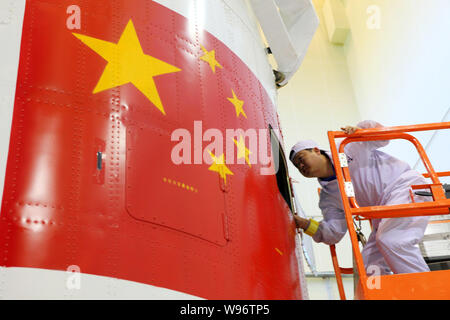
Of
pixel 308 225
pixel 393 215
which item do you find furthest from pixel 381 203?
pixel 308 225

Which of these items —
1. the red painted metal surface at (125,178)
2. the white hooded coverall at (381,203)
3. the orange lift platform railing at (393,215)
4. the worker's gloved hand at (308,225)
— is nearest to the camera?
the red painted metal surface at (125,178)

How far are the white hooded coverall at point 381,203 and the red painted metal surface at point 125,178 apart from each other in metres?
0.98

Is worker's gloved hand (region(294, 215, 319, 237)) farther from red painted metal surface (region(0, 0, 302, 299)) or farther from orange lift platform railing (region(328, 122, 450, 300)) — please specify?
orange lift platform railing (region(328, 122, 450, 300))

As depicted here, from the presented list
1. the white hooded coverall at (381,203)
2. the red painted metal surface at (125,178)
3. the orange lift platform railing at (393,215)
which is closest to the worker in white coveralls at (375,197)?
the white hooded coverall at (381,203)

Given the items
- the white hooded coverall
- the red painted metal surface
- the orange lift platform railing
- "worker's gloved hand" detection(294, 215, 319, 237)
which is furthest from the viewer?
"worker's gloved hand" detection(294, 215, 319, 237)

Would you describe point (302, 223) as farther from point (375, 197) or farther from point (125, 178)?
point (125, 178)

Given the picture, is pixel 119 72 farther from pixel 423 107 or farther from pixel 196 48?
pixel 423 107

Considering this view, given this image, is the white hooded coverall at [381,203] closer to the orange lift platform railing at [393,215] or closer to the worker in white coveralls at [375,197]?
the worker in white coveralls at [375,197]

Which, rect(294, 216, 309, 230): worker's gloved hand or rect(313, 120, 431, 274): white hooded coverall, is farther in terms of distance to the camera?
rect(294, 216, 309, 230): worker's gloved hand

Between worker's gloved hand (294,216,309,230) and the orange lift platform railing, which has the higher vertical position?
worker's gloved hand (294,216,309,230)

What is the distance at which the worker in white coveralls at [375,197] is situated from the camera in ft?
14.5

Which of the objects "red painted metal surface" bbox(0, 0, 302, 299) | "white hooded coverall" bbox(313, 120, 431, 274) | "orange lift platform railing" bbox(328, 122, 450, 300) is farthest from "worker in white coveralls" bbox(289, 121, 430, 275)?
"red painted metal surface" bbox(0, 0, 302, 299)

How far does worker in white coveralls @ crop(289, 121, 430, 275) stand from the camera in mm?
4418

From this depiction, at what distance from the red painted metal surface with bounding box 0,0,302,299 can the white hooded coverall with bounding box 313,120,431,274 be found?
38.5 inches
